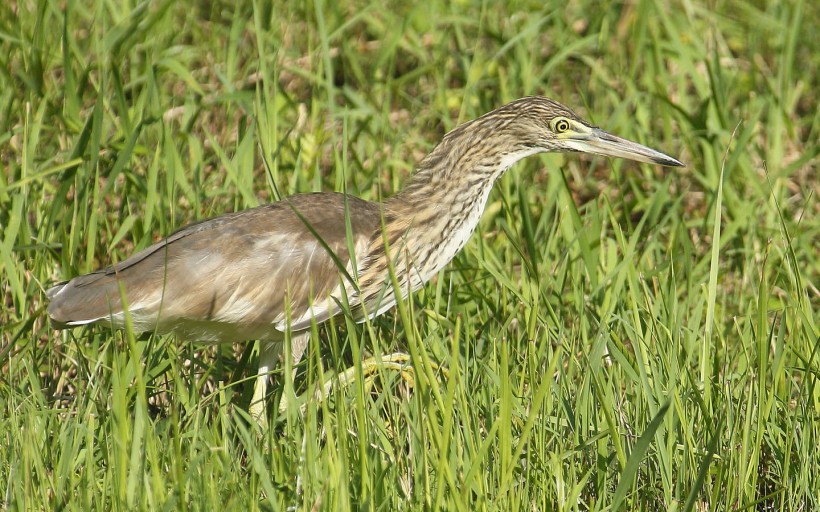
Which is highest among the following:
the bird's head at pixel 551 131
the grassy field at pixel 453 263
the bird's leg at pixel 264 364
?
the bird's head at pixel 551 131

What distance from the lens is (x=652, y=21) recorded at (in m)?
7.24

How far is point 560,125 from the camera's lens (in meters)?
5.14

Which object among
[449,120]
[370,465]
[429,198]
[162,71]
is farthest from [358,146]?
[370,465]

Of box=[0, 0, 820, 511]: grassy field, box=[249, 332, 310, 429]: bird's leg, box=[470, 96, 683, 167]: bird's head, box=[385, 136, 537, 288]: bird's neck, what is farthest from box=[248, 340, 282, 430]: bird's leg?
box=[470, 96, 683, 167]: bird's head

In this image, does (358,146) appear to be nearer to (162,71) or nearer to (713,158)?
(162,71)

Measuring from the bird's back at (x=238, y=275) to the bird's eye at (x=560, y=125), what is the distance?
0.84 m

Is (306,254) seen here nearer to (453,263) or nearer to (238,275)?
(238,275)

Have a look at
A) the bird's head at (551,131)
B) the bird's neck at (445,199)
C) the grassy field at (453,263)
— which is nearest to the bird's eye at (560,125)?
the bird's head at (551,131)

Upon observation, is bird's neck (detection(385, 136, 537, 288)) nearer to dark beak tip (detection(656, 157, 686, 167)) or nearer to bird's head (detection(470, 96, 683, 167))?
bird's head (detection(470, 96, 683, 167))

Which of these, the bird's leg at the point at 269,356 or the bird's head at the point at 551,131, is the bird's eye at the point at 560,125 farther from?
the bird's leg at the point at 269,356

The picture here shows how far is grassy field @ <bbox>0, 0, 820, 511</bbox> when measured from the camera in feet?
12.0

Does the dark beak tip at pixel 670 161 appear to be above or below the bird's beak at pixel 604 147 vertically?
below

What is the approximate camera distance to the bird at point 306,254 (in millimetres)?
4598

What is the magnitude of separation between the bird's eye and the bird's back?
842 millimetres
